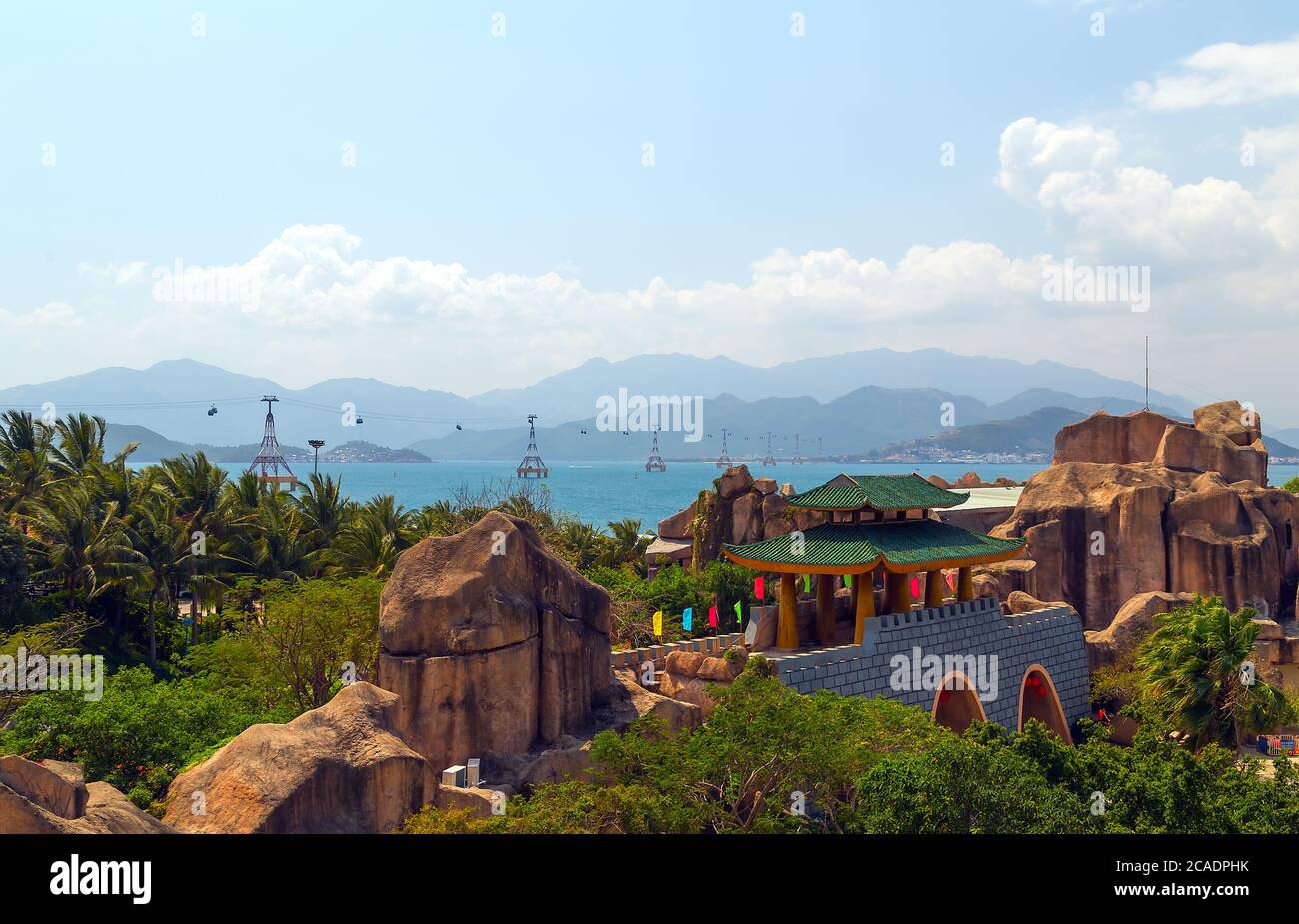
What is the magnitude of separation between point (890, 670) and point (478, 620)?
1209cm

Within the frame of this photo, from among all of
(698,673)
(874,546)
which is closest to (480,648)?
(698,673)

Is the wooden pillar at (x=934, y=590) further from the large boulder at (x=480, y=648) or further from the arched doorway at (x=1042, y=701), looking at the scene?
the large boulder at (x=480, y=648)

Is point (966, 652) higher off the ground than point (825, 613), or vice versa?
point (825, 613)

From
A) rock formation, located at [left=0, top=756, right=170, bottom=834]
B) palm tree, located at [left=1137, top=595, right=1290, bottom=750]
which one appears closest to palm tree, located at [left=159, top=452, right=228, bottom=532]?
rock formation, located at [left=0, top=756, right=170, bottom=834]

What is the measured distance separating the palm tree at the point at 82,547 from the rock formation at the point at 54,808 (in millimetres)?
23741

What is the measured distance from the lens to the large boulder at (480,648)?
20641 mm

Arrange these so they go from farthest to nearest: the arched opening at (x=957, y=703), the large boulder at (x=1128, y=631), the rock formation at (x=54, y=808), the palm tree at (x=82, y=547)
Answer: the large boulder at (x=1128, y=631) → the palm tree at (x=82, y=547) → the arched opening at (x=957, y=703) → the rock formation at (x=54, y=808)

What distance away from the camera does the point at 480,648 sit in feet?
68.6

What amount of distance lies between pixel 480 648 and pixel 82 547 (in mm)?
19523

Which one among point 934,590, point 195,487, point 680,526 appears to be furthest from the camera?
point 680,526

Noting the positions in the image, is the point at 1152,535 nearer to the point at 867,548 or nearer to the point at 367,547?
the point at 867,548

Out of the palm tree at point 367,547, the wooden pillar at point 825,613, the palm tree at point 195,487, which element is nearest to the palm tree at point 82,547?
the palm tree at point 195,487

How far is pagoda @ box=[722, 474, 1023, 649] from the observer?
2777cm

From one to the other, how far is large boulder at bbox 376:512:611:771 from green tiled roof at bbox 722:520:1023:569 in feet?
25.3
